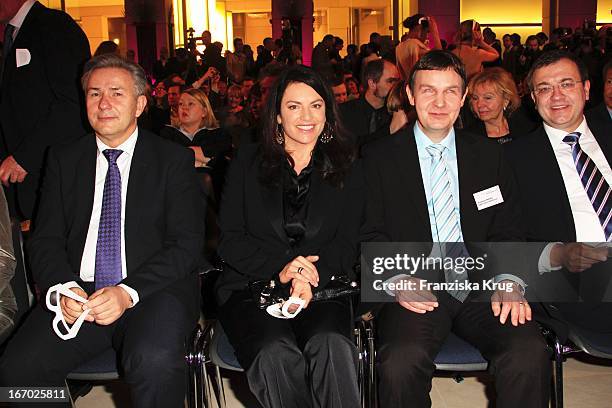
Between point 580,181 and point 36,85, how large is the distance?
2.76m

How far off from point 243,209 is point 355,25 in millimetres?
20136

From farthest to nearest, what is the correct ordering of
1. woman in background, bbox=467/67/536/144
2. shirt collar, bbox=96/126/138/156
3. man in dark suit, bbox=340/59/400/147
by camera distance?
man in dark suit, bbox=340/59/400/147
woman in background, bbox=467/67/536/144
shirt collar, bbox=96/126/138/156

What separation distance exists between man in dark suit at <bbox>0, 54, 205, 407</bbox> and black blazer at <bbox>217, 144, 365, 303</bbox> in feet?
0.55

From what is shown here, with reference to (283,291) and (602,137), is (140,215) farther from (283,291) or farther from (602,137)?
(602,137)

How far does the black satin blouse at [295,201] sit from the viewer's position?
2785 mm

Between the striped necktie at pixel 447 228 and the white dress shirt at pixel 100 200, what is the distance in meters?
1.28

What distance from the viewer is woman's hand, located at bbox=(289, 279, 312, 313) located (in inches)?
100

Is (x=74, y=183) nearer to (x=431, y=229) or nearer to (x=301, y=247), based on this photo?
(x=301, y=247)

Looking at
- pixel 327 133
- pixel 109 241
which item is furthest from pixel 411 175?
pixel 109 241

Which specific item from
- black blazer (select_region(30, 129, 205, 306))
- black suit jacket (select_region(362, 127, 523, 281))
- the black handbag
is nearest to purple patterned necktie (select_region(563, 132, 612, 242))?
black suit jacket (select_region(362, 127, 523, 281))

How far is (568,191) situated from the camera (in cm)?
290

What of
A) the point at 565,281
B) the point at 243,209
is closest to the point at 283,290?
the point at 243,209

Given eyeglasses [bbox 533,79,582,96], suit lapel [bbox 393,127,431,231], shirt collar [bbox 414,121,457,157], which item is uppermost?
eyeglasses [bbox 533,79,582,96]

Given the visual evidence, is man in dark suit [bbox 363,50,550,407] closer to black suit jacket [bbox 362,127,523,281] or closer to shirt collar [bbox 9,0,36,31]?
black suit jacket [bbox 362,127,523,281]
